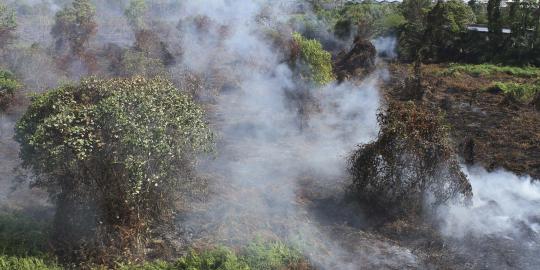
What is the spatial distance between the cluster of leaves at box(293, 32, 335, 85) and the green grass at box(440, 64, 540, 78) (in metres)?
15.7

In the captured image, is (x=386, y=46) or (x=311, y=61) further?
(x=386, y=46)

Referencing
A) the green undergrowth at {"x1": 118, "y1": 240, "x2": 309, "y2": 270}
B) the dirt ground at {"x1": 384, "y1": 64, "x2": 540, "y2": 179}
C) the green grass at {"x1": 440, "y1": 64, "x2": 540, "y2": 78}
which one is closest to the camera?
the green undergrowth at {"x1": 118, "y1": 240, "x2": 309, "y2": 270}

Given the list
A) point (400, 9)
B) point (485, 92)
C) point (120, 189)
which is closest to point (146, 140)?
point (120, 189)

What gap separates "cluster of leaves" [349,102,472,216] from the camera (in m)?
12.6

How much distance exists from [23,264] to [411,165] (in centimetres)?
955

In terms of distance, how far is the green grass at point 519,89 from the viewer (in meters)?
24.9

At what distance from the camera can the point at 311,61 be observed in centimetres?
1861

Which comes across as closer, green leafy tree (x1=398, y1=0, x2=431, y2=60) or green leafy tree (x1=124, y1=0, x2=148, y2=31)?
green leafy tree (x1=124, y1=0, x2=148, y2=31)

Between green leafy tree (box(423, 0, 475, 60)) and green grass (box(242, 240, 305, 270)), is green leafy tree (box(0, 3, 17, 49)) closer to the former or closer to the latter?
green grass (box(242, 240, 305, 270))


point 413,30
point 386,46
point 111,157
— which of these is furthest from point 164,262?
point 413,30

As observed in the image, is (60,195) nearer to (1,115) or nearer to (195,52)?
(1,115)

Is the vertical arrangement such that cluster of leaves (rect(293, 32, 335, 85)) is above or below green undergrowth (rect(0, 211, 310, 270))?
above

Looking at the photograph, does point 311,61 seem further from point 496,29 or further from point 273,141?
point 496,29

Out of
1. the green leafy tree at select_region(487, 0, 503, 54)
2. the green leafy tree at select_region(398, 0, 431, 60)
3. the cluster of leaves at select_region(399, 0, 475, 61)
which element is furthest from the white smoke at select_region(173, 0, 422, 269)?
the green leafy tree at select_region(487, 0, 503, 54)
